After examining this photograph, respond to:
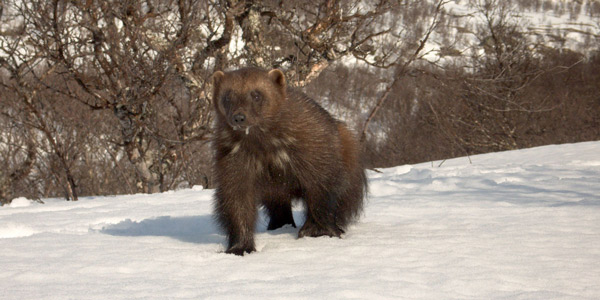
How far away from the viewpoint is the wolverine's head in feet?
8.44

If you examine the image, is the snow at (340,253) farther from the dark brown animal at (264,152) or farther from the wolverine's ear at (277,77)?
the wolverine's ear at (277,77)

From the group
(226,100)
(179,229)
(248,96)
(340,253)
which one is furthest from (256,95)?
(179,229)

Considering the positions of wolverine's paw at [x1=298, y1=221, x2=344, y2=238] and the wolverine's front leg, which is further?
wolverine's paw at [x1=298, y1=221, x2=344, y2=238]

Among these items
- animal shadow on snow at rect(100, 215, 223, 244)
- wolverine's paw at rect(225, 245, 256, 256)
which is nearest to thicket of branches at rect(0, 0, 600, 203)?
animal shadow on snow at rect(100, 215, 223, 244)

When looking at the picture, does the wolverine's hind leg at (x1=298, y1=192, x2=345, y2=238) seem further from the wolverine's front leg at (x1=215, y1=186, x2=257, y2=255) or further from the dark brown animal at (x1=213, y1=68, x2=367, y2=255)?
the wolverine's front leg at (x1=215, y1=186, x2=257, y2=255)

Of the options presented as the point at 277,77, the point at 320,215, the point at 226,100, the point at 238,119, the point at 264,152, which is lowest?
the point at 320,215

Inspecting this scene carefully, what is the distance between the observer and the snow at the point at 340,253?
1803 millimetres

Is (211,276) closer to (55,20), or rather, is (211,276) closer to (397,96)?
(55,20)

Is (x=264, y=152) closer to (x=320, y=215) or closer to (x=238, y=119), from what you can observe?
(x=238, y=119)

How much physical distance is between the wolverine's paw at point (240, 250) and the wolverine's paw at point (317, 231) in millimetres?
423

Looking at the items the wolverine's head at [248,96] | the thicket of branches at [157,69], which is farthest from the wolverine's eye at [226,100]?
the thicket of branches at [157,69]

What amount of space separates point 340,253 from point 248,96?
89cm

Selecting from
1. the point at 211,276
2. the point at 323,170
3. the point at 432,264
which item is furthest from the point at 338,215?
the point at 211,276

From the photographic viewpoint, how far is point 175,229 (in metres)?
3.40
